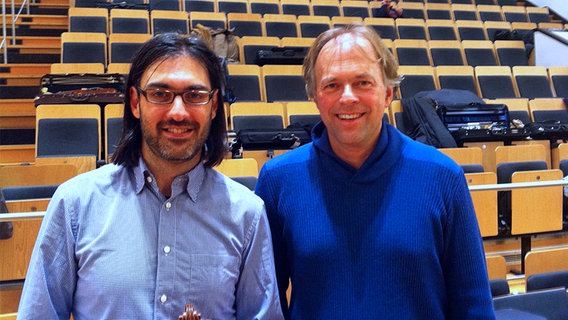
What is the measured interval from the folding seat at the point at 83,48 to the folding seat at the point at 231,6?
112cm

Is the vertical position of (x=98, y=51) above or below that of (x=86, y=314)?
above

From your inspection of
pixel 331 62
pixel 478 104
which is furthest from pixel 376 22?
pixel 331 62

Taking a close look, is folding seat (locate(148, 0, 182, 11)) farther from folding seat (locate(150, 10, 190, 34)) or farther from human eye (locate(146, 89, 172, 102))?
human eye (locate(146, 89, 172, 102))

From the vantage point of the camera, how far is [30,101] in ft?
8.41

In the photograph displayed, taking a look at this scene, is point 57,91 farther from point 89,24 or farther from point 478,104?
point 478,104

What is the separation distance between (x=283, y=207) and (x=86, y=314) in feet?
0.84

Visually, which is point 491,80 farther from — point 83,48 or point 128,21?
point 83,48

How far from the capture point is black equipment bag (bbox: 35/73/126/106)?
7.02 feet

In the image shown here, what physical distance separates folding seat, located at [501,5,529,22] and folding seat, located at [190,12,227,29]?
8.61 feet

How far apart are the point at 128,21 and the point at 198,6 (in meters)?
0.65

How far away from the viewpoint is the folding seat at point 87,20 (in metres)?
2.97

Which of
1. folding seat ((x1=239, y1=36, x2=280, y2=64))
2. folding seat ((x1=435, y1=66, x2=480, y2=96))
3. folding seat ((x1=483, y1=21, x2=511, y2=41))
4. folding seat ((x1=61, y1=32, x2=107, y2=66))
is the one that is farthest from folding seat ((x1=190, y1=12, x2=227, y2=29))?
folding seat ((x1=483, y1=21, x2=511, y2=41))

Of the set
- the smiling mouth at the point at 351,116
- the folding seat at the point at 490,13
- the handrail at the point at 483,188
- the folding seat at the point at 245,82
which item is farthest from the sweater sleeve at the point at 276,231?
the folding seat at the point at 490,13

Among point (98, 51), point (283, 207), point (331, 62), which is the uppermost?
point (98, 51)
